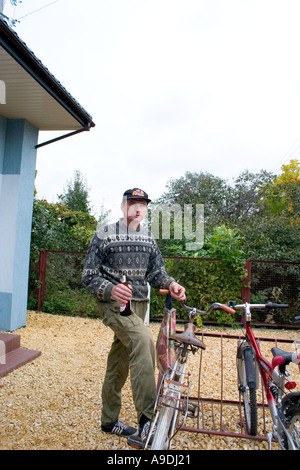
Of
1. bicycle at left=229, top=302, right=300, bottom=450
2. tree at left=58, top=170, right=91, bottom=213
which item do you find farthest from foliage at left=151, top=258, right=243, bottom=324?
tree at left=58, top=170, right=91, bottom=213

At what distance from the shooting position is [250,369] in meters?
2.46

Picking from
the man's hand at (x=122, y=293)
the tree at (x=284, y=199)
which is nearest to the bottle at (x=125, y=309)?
the man's hand at (x=122, y=293)

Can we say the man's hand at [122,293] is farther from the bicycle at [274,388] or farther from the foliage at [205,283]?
the foliage at [205,283]

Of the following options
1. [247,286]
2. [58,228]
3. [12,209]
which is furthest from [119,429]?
[58,228]

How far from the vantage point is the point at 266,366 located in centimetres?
228

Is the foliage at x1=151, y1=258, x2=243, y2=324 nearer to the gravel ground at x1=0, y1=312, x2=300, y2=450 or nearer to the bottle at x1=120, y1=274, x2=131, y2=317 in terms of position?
the gravel ground at x1=0, y1=312, x2=300, y2=450

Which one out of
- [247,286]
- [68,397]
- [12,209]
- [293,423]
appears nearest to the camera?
[293,423]

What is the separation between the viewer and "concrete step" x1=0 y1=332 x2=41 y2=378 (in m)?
3.69

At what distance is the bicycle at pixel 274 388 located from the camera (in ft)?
6.36

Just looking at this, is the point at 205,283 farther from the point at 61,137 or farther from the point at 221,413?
the point at 221,413

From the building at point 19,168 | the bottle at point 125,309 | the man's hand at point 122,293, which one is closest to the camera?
the man's hand at point 122,293

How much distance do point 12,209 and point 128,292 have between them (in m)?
3.75

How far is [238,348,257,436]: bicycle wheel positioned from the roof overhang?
377 centimetres
